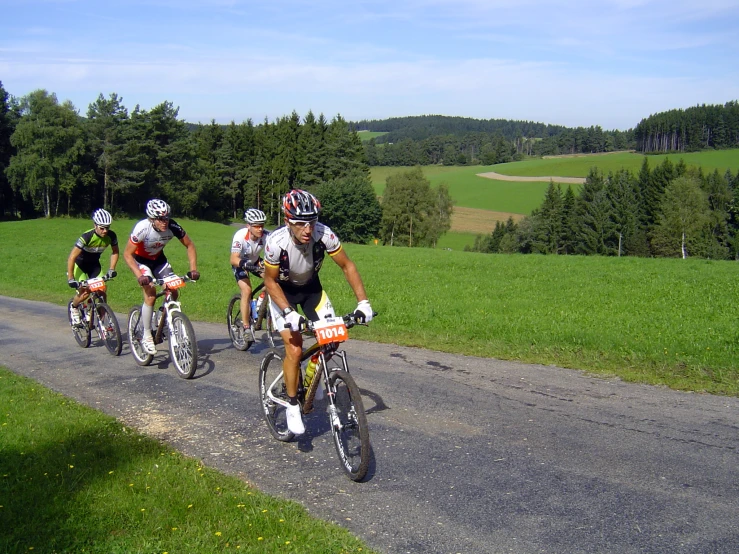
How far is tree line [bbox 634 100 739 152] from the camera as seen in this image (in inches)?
5108

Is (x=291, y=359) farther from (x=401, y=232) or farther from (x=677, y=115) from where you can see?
(x=677, y=115)

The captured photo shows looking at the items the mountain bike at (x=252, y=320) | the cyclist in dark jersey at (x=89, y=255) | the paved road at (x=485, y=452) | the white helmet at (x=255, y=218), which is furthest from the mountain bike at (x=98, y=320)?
the white helmet at (x=255, y=218)

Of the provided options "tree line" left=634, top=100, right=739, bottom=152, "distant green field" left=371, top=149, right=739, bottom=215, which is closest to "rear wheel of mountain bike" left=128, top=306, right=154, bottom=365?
"distant green field" left=371, top=149, right=739, bottom=215

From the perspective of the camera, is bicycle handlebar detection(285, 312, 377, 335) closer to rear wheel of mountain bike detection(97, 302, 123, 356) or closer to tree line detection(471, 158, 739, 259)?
rear wheel of mountain bike detection(97, 302, 123, 356)

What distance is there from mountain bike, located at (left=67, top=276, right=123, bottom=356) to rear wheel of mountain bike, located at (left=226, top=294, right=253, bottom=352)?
5.63 ft

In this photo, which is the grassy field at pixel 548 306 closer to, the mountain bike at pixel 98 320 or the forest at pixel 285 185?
the mountain bike at pixel 98 320

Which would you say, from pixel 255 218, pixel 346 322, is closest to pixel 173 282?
pixel 255 218

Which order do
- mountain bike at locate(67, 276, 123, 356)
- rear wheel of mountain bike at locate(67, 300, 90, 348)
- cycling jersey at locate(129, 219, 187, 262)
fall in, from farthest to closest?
rear wheel of mountain bike at locate(67, 300, 90, 348)
mountain bike at locate(67, 276, 123, 356)
cycling jersey at locate(129, 219, 187, 262)

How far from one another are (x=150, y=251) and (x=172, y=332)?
129 cm

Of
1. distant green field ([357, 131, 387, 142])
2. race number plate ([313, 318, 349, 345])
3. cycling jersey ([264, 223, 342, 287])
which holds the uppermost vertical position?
distant green field ([357, 131, 387, 142])

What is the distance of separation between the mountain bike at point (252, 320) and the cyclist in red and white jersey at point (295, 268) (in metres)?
4.02

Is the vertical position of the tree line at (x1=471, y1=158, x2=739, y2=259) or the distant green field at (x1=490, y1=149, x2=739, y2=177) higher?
the distant green field at (x1=490, y1=149, x2=739, y2=177)

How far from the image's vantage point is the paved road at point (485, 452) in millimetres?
4242

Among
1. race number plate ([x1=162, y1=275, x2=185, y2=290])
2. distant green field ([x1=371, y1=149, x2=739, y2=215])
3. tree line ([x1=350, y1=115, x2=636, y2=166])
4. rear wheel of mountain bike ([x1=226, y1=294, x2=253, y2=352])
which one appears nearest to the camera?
race number plate ([x1=162, y1=275, x2=185, y2=290])
